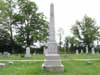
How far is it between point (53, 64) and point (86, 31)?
49283mm

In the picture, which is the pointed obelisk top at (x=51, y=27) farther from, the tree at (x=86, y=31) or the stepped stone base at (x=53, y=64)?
the tree at (x=86, y=31)

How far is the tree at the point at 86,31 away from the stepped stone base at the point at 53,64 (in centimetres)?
4797

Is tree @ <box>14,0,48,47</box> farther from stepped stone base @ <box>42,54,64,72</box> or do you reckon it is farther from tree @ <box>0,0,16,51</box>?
stepped stone base @ <box>42,54,64,72</box>

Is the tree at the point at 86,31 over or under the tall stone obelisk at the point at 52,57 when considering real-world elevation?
over

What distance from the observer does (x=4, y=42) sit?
2105 inches

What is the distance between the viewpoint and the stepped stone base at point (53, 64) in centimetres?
1639

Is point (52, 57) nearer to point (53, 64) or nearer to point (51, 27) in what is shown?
point (53, 64)

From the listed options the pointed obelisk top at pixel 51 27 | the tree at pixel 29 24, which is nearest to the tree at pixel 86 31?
the tree at pixel 29 24

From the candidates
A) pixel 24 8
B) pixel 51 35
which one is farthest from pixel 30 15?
pixel 51 35

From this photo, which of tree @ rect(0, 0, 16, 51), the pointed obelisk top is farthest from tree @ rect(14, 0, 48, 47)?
the pointed obelisk top

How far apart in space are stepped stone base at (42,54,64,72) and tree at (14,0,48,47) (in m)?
35.4

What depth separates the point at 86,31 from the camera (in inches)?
2569

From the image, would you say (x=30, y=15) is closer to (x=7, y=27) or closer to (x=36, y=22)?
(x=36, y=22)

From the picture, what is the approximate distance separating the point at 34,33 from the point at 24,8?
573cm
